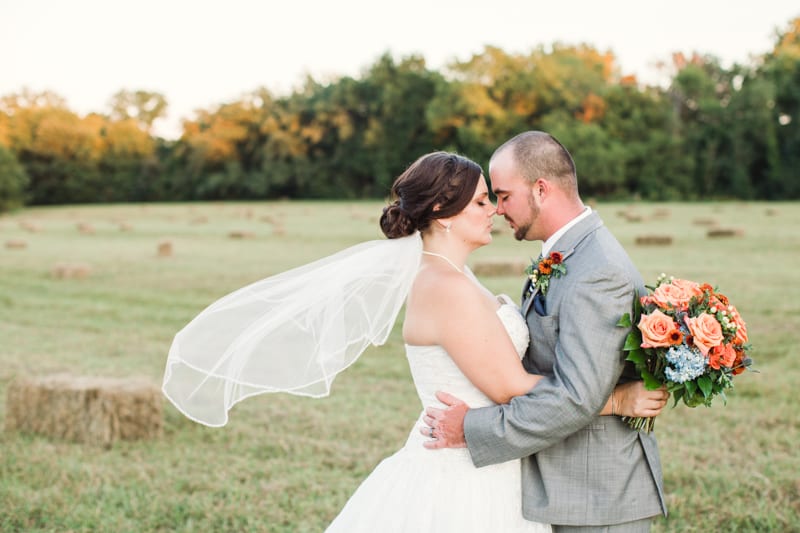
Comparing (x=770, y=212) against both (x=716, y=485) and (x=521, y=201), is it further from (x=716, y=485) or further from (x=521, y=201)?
(x=521, y=201)

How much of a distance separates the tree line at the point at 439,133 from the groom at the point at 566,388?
128 ft

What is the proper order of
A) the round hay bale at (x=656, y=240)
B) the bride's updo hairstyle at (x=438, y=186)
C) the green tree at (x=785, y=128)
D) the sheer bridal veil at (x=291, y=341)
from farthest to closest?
the green tree at (x=785, y=128), the round hay bale at (x=656, y=240), the sheer bridal veil at (x=291, y=341), the bride's updo hairstyle at (x=438, y=186)

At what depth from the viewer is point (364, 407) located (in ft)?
23.0

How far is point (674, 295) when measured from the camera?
2.66 meters

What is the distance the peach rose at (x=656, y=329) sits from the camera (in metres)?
2.50

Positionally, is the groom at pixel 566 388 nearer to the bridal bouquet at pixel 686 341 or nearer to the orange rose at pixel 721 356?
the bridal bouquet at pixel 686 341

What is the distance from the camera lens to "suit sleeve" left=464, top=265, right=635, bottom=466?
Answer: 104 inches

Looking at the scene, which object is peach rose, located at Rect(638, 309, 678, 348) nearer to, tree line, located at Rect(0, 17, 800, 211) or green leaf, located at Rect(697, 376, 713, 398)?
green leaf, located at Rect(697, 376, 713, 398)

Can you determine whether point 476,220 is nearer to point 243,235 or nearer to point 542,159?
point 542,159

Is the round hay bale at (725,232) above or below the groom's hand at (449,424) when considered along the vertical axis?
below

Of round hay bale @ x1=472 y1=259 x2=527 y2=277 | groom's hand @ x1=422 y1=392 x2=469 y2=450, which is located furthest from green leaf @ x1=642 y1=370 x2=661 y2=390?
round hay bale @ x1=472 y1=259 x2=527 y2=277

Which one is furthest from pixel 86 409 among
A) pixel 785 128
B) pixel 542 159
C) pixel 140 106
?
pixel 140 106

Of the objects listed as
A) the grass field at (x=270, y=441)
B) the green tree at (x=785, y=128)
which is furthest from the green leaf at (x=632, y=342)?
the green tree at (x=785, y=128)

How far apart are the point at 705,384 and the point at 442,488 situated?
1.12 meters
